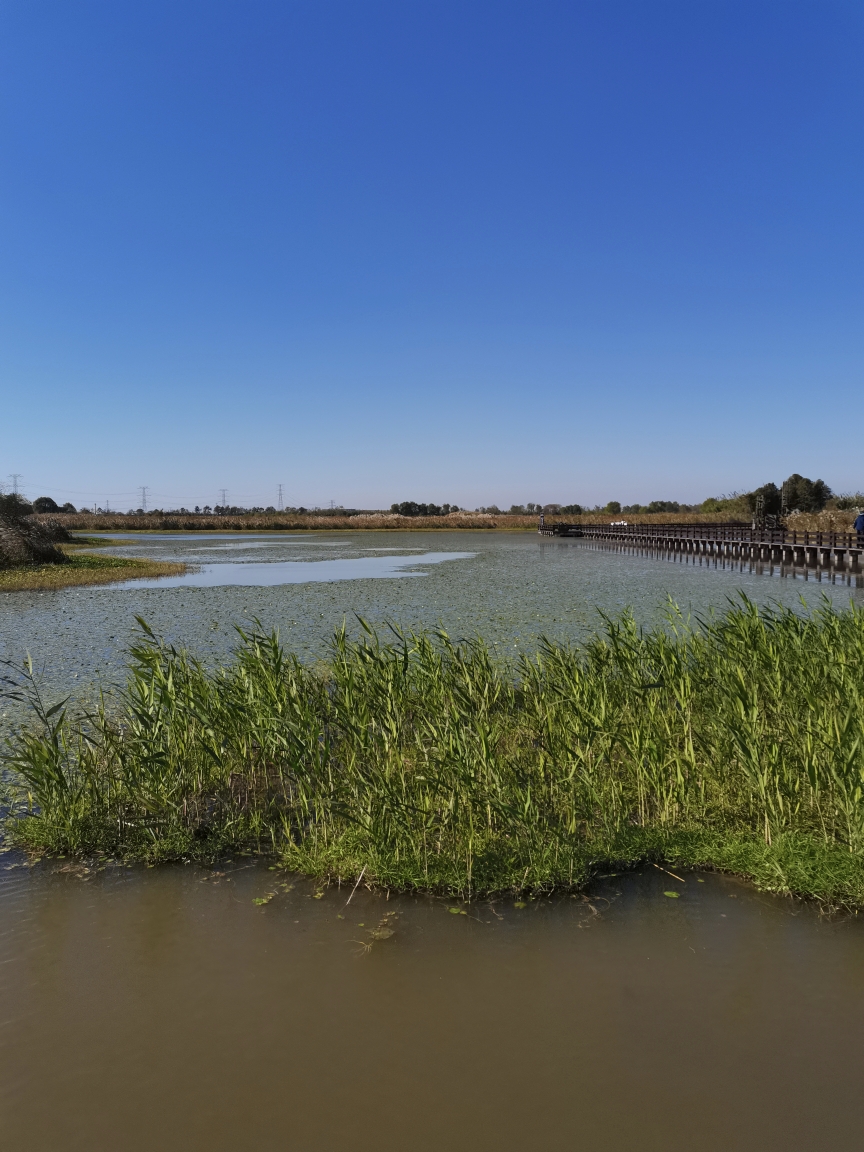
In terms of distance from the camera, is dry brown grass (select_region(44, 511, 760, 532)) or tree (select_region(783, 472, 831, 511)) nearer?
tree (select_region(783, 472, 831, 511))

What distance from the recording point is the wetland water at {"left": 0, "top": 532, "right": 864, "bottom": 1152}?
278cm

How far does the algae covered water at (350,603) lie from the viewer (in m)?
12.4

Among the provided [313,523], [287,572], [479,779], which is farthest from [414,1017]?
[313,523]

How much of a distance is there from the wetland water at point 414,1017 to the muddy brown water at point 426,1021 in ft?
0.03

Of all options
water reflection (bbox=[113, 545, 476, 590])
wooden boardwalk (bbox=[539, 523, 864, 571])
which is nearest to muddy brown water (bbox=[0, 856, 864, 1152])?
water reflection (bbox=[113, 545, 476, 590])

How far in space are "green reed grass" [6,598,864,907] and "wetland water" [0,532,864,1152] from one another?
253 millimetres

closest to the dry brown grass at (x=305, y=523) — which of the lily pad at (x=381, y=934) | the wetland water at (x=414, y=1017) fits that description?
the wetland water at (x=414, y=1017)

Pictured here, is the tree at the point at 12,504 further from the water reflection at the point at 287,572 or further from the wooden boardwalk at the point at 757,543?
the wooden boardwalk at the point at 757,543

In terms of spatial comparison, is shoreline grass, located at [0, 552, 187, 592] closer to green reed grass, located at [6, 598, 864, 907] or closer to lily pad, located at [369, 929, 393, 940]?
green reed grass, located at [6, 598, 864, 907]

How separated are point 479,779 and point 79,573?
990 inches

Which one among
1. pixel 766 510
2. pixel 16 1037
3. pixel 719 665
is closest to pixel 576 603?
pixel 719 665

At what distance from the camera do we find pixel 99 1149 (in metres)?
2.70

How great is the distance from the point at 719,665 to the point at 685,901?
298 centimetres

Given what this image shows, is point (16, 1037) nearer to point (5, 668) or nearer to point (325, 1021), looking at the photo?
point (325, 1021)
